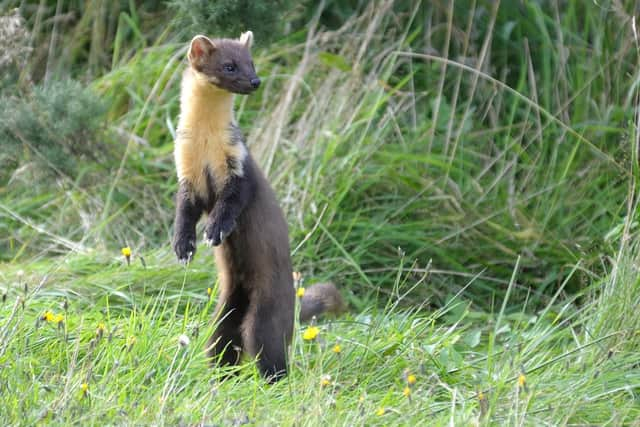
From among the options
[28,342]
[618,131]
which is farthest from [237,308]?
[618,131]

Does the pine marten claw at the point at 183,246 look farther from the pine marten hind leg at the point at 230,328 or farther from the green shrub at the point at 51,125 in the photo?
the green shrub at the point at 51,125

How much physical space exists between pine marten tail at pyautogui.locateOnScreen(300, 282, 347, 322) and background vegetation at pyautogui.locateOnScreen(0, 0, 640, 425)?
0.42ft

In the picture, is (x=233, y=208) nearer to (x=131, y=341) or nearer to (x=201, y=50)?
(x=201, y=50)

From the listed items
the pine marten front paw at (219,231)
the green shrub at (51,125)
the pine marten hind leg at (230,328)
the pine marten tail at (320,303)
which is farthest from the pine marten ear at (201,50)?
the green shrub at (51,125)

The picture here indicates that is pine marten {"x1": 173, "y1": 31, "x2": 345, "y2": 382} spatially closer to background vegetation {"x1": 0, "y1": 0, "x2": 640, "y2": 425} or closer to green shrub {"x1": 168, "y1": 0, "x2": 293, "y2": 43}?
background vegetation {"x1": 0, "y1": 0, "x2": 640, "y2": 425}

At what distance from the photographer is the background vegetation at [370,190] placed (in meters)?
4.46

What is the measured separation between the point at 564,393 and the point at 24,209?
4.05 metres

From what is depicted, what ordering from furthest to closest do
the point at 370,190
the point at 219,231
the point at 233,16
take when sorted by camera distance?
the point at 370,190
the point at 233,16
the point at 219,231

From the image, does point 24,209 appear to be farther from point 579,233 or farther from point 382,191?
point 579,233

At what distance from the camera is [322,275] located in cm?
608

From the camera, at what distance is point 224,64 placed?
4793 millimetres

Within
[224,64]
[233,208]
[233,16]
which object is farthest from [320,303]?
[233,16]

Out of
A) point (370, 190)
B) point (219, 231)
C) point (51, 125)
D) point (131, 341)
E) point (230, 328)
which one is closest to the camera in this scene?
point (131, 341)

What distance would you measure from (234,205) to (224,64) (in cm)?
61
